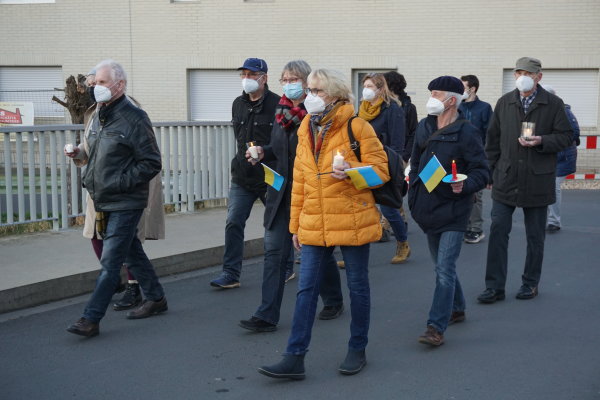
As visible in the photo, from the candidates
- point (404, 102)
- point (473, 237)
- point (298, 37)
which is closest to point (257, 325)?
point (404, 102)

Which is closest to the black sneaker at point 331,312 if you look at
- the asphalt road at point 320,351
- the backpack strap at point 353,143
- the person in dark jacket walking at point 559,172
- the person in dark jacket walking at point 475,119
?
the asphalt road at point 320,351

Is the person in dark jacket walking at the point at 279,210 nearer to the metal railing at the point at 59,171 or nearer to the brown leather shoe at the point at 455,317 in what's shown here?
the brown leather shoe at the point at 455,317

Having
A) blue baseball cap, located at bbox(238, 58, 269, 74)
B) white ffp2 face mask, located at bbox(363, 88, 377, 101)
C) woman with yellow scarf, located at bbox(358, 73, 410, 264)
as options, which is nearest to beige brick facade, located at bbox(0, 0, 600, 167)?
woman with yellow scarf, located at bbox(358, 73, 410, 264)

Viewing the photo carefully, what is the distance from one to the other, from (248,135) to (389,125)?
185 cm

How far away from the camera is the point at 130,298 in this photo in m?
7.35

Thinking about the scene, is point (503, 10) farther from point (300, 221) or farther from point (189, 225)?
point (300, 221)

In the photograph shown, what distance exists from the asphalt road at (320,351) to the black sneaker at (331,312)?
0.10 m

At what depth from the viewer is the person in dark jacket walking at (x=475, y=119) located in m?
10.5

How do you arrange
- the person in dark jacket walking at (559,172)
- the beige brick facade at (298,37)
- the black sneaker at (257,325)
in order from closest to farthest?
the black sneaker at (257,325) < the person in dark jacket walking at (559,172) < the beige brick facade at (298,37)

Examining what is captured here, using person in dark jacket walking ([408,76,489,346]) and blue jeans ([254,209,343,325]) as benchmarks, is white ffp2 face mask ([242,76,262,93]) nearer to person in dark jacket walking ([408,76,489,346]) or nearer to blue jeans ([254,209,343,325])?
blue jeans ([254,209,343,325])

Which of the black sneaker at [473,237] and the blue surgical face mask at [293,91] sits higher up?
the blue surgical face mask at [293,91]

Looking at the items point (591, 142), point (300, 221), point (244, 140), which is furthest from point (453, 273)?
point (591, 142)

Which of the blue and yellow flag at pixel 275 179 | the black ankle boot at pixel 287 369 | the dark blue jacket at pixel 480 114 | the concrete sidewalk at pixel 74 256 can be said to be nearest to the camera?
the black ankle boot at pixel 287 369

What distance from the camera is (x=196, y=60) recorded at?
2081 cm
